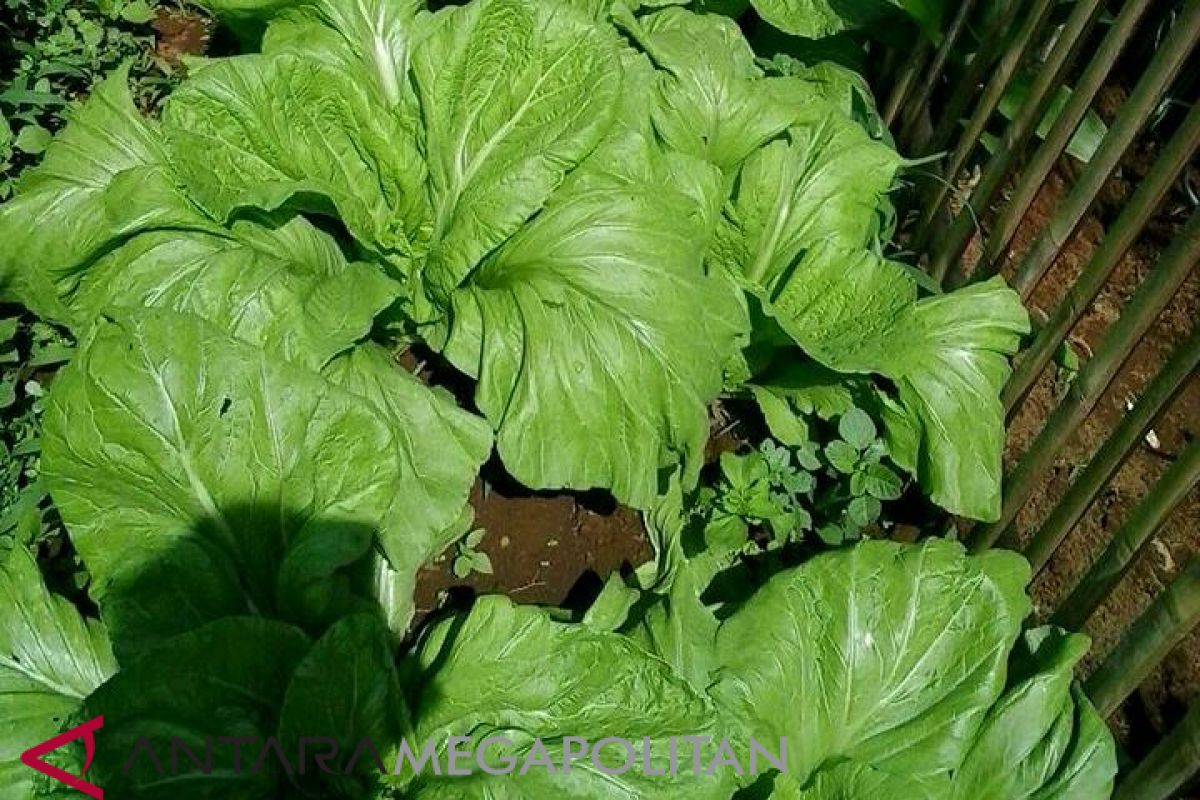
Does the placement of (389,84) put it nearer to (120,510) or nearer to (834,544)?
(120,510)

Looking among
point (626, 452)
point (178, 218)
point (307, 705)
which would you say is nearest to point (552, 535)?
point (626, 452)

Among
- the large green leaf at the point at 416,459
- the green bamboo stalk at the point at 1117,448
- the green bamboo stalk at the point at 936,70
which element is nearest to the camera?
the green bamboo stalk at the point at 1117,448

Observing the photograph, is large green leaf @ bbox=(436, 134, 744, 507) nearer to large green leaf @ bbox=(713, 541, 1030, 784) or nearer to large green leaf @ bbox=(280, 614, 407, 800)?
large green leaf @ bbox=(713, 541, 1030, 784)

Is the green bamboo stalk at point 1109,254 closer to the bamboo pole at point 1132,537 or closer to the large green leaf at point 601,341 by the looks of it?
the bamboo pole at point 1132,537

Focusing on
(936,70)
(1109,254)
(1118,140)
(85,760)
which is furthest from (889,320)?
(85,760)

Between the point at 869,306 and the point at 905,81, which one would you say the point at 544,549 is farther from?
the point at 905,81

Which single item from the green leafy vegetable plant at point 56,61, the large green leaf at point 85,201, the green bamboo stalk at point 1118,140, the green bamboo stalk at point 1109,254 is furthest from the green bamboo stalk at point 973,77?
the green leafy vegetable plant at point 56,61
